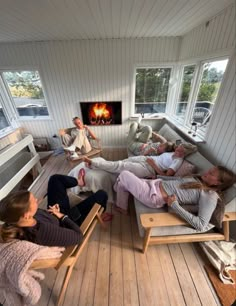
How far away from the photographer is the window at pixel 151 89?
3.34 metres

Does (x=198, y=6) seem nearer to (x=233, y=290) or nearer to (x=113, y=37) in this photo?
(x=113, y=37)

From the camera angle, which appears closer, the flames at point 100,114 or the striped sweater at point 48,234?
the striped sweater at point 48,234

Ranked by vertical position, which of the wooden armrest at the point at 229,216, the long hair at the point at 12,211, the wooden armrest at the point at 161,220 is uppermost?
the long hair at the point at 12,211

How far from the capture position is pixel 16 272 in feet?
2.78

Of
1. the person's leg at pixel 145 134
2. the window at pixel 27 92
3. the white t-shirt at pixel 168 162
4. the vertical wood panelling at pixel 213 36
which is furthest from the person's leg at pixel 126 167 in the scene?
the window at pixel 27 92

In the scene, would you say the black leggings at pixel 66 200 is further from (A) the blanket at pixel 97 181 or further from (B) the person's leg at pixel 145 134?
(B) the person's leg at pixel 145 134

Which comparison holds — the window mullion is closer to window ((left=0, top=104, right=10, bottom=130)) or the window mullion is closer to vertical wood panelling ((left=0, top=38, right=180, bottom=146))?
vertical wood panelling ((left=0, top=38, right=180, bottom=146))

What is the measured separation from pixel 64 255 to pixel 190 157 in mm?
1756

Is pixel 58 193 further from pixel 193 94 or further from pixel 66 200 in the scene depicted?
pixel 193 94

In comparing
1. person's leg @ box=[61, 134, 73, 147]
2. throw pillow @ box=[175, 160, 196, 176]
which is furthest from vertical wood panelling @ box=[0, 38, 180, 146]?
throw pillow @ box=[175, 160, 196, 176]

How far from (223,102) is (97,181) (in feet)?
6.00

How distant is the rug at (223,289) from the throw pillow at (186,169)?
96cm

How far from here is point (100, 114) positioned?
3.68 metres

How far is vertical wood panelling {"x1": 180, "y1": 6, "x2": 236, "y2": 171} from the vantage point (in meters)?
1.61
